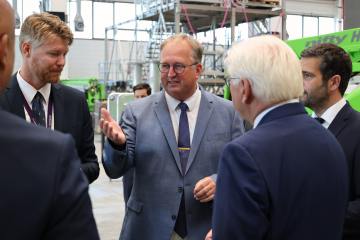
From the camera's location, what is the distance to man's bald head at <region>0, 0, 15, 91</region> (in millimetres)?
979

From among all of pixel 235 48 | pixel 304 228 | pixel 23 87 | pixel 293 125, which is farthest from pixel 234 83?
pixel 23 87

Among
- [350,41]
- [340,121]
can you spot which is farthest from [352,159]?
[350,41]

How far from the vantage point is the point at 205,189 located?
240cm

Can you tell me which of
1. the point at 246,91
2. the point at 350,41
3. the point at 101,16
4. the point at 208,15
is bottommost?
the point at 246,91

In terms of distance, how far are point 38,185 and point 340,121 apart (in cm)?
180

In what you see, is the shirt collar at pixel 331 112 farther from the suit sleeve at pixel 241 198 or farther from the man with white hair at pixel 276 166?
the suit sleeve at pixel 241 198

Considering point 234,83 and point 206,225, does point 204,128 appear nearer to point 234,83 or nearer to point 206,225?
point 206,225

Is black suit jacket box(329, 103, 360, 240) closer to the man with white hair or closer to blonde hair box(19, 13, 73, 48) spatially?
the man with white hair

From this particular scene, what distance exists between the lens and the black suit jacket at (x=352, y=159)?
2191mm

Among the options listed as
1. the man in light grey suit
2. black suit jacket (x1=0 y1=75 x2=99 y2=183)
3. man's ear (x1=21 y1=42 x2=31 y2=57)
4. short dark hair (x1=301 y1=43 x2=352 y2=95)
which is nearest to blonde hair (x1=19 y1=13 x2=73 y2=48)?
man's ear (x1=21 y1=42 x2=31 y2=57)

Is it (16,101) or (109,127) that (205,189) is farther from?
(16,101)

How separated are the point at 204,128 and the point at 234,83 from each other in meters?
Result: 0.81

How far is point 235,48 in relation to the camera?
1855 millimetres

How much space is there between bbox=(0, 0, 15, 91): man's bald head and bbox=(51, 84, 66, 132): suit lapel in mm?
1487
